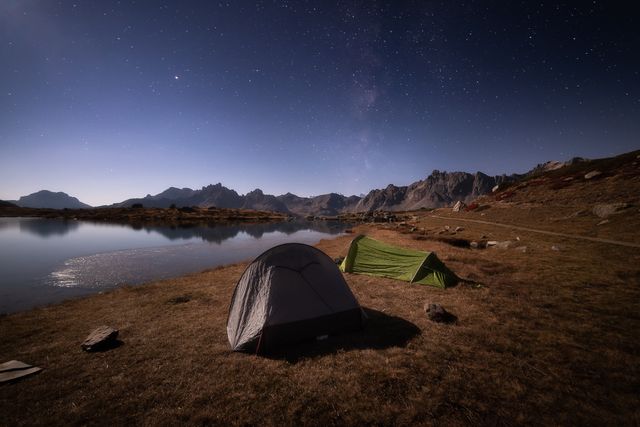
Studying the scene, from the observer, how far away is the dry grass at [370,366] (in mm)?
6711

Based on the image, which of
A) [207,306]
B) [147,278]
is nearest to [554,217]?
[207,306]

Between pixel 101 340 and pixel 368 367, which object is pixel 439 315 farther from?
pixel 101 340

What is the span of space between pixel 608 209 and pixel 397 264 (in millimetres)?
33957

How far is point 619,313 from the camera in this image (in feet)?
38.4

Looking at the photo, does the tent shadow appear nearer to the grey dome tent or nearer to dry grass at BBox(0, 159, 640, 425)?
dry grass at BBox(0, 159, 640, 425)

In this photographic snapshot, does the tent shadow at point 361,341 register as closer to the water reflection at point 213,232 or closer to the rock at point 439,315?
the rock at point 439,315

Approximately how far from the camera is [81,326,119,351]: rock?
9.96 m

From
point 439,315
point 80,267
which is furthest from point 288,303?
point 80,267

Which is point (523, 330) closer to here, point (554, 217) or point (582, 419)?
point (582, 419)

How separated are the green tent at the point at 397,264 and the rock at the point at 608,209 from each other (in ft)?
103

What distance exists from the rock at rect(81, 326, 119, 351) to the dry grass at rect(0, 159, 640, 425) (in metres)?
0.43

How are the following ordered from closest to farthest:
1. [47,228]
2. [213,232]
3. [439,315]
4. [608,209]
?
1. [439,315]
2. [608,209]
3. [213,232]
4. [47,228]

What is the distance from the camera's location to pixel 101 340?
32.9ft

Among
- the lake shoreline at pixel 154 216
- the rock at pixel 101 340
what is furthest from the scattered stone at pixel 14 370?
the lake shoreline at pixel 154 216
